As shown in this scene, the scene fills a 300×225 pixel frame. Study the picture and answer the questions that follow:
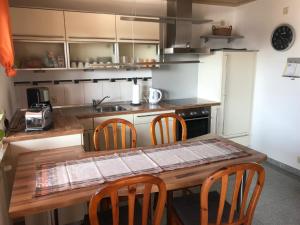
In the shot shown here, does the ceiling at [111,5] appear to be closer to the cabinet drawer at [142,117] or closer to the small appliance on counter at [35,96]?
the small appliance on counter at [35,96]

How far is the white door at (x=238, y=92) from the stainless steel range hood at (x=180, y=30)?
46cm

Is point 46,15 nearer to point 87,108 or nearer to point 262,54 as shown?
point 87,108

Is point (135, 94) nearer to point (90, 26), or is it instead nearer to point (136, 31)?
point (136, 31)

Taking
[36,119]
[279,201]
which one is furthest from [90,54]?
[279,201]

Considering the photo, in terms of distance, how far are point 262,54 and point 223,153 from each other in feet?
7.57

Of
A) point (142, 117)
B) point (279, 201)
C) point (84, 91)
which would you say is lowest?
point (279, 201)

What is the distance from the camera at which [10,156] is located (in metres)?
1.83

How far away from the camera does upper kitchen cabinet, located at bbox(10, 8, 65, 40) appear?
2467 millimetres

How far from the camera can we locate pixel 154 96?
3283mm

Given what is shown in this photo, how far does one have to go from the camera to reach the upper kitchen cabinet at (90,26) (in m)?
2.68

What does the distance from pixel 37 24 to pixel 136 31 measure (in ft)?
3.77

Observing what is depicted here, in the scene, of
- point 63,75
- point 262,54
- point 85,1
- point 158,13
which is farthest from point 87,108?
point 262,54

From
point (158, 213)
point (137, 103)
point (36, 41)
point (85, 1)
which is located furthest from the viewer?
point (137, 103)

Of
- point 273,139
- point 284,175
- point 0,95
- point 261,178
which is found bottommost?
point 284,175
